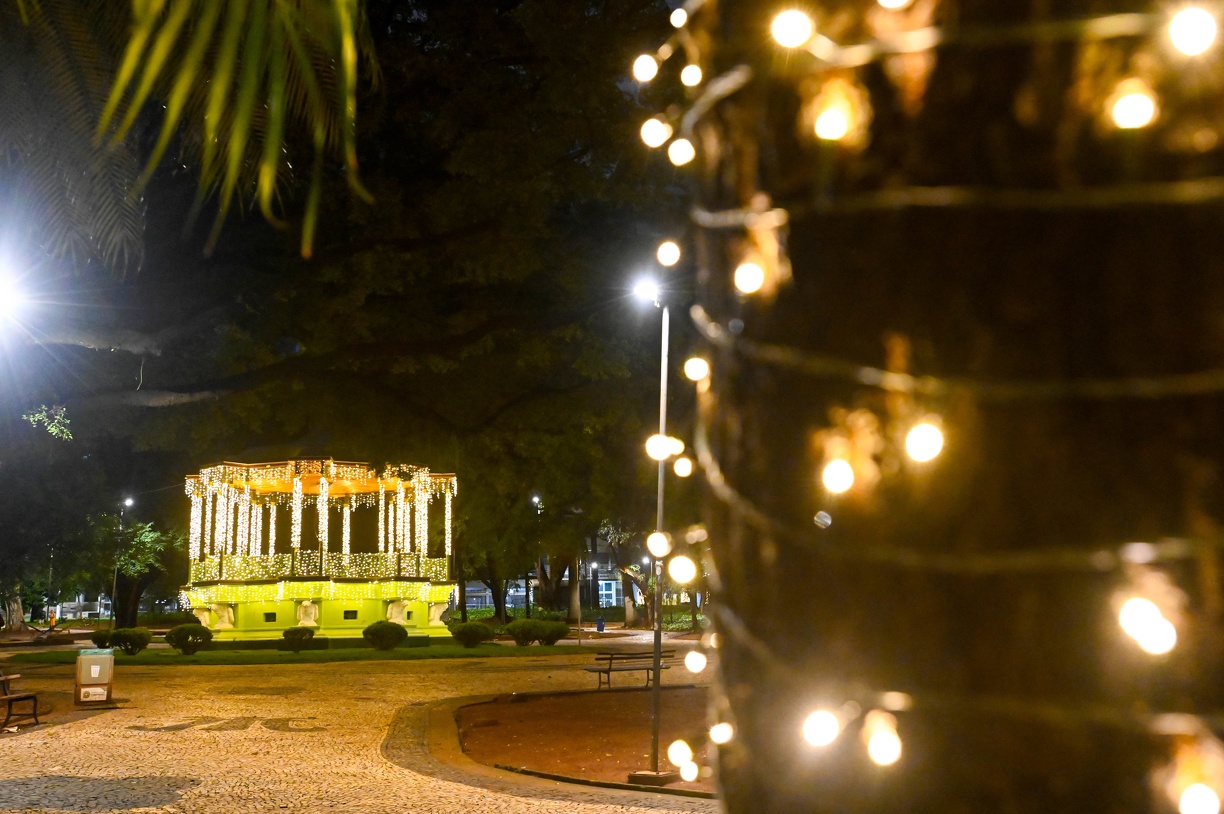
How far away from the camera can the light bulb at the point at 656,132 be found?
1.98 m

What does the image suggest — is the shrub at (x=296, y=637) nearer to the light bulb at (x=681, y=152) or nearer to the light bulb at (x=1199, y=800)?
the light bulb at (x=681, y=152)

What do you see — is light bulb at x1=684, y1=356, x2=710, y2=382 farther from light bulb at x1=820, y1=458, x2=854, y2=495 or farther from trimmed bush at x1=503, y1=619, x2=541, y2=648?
trimmed bush at x1=503, y1=619, x2=541, y2=648

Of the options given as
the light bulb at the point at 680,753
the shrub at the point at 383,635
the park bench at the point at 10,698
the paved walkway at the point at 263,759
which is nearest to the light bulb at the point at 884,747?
the light bulb at the point at 680,753

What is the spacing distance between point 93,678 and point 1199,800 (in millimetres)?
20275

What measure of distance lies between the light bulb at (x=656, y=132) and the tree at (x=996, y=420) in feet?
1.79

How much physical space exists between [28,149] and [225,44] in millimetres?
9104

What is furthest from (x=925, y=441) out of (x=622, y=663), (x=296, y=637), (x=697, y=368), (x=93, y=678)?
(x=296, y=637)

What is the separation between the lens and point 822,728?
1381 millimetres

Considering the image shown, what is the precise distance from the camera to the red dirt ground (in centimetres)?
1321

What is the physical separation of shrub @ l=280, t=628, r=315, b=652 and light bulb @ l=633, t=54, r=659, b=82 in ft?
116

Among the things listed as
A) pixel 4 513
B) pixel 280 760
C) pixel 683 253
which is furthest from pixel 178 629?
pixel 683 253

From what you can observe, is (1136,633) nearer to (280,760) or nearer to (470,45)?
(280,760)

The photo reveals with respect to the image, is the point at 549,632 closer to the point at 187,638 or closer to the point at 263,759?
the point at 187,638

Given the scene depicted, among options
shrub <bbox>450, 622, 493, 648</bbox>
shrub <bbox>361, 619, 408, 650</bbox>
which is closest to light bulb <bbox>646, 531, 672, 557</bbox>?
shrub <bbox>361, 619, 408, 650</bbox>
